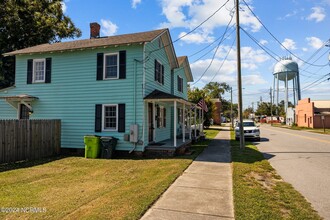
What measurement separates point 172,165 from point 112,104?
16.9 feet

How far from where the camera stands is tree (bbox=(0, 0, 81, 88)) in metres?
23.2

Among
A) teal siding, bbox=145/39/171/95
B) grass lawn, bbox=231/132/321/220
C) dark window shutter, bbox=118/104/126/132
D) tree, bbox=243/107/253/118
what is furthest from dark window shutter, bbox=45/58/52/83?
tree, bbox=243/107/253/118

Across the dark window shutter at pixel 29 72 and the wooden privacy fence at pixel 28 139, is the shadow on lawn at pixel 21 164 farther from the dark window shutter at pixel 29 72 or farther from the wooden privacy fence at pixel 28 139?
the dark window shutter at pixel 29 72

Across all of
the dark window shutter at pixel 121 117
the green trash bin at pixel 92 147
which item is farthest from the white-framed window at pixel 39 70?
the dark window shutter at pixel 121 117

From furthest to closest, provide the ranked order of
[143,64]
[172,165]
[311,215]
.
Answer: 1. [143,64]
2. [172,165]
3. [311,215]

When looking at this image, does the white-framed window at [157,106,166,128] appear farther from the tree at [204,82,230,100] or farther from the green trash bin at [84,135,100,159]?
the tree at [204,82,230,100]

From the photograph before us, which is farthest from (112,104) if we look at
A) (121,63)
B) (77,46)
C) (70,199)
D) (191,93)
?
(191,93)

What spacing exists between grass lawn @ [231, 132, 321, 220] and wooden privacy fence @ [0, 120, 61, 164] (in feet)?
30.6

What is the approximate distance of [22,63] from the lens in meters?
14.9

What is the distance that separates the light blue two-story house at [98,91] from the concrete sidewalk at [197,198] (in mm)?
4361

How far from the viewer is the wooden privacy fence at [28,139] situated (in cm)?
1041

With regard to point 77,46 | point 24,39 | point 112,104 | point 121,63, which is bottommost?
point 112,104

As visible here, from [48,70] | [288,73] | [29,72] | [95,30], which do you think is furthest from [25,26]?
[288,73]

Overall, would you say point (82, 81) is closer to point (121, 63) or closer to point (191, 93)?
point (121, 63)
